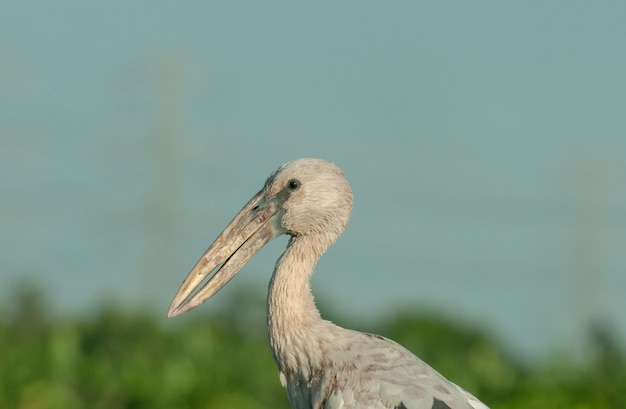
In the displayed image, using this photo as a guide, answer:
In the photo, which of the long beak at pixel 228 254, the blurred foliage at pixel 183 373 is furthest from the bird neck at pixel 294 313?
the blurred foliage at pixel 183 373

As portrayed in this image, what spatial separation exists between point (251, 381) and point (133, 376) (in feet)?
6.02

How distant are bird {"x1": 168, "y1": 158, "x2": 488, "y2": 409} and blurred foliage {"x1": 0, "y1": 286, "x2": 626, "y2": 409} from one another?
7.27 m

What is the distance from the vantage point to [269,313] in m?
8.19

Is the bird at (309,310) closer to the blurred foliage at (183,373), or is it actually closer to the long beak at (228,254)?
the long beak at (228,254)

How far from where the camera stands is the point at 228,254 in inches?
339

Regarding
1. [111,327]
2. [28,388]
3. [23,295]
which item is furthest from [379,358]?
[23,295]

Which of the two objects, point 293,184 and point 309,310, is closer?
point 309,310

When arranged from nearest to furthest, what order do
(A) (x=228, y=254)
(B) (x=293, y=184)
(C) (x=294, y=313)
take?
(C) (x=294, y=313) < (B) (x=293, y=184) < (A) (x=228, y=254)

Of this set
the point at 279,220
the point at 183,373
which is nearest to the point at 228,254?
the point at 279,220

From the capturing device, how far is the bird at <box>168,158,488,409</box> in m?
7.50

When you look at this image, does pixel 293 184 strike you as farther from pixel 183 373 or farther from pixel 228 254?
pixel 183 373

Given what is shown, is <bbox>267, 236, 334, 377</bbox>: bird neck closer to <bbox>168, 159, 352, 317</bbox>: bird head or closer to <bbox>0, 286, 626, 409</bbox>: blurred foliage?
<bbox>168, 159, 352, 317</bbox>: bird head

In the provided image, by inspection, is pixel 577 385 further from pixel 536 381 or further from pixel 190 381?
pixel 190 381

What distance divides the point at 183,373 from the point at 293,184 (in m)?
9.23
